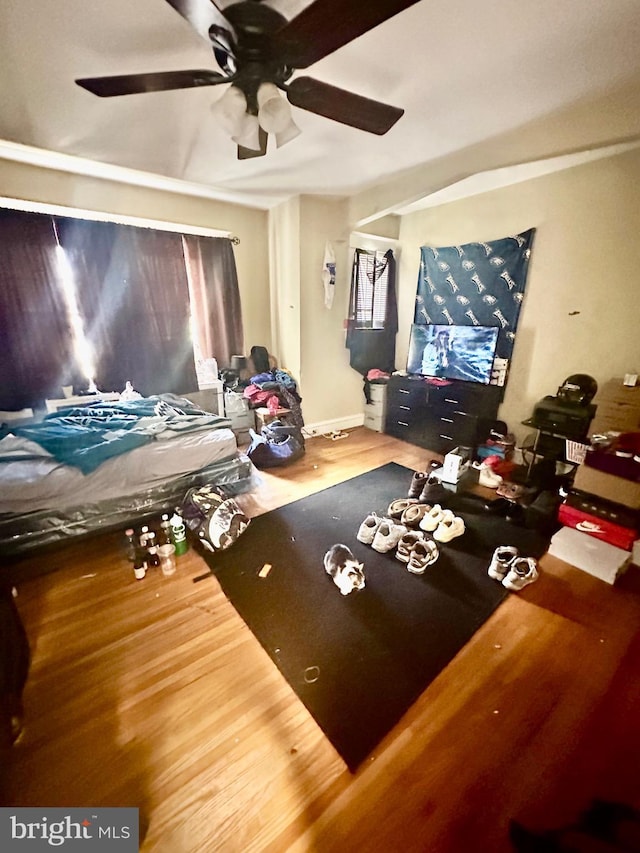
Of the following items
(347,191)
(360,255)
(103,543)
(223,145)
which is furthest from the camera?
(360,255)

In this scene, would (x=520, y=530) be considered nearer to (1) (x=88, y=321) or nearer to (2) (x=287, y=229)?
(2) (x=287, y=229)

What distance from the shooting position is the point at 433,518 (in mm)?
2160

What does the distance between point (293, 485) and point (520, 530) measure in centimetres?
164

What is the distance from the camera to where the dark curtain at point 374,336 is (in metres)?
3.86

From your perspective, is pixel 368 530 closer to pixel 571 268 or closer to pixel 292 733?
pixel 292 733

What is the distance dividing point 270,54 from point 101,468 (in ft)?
6.73

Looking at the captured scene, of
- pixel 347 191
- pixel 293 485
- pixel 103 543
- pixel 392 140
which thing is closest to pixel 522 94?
pixel 392 140

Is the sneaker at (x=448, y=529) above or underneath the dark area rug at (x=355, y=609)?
above

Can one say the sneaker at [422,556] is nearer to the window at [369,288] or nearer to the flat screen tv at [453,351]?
the flat screen tv at [453,351]

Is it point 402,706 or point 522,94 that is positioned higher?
point 522,94

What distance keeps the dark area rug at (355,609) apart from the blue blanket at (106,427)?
33.0 inches


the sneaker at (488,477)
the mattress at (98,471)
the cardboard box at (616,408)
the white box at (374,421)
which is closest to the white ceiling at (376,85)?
the cardboard box at (616,408)

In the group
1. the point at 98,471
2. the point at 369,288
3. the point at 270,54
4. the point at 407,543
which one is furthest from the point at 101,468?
the point at 369,288

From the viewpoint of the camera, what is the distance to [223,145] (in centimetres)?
227
